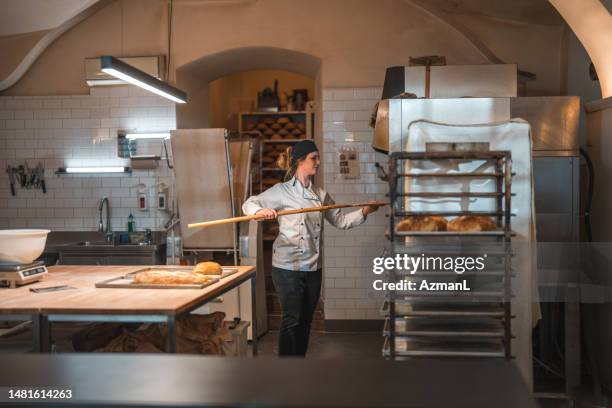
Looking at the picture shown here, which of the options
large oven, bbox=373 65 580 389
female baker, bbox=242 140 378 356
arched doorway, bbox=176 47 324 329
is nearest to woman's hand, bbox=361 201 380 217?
female baker, bbox=242 140 378 356

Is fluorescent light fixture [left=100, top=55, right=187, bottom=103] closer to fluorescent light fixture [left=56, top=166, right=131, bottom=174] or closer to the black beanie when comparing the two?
the black beanie

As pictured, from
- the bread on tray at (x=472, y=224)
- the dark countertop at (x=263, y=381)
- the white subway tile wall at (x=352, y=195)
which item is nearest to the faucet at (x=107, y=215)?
the white subway tile wall at (x=352, y=195)

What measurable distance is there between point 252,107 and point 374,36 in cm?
448

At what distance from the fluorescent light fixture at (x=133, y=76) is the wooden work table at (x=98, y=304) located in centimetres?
135

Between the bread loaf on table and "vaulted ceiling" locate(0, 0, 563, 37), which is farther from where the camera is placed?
"vaulted ceiling" locate(0, 0, 563, 37)

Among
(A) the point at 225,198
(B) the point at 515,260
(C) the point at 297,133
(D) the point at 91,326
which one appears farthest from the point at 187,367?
(C) the point at 297,133

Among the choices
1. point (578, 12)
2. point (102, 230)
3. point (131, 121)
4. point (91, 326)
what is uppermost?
point (578, 12)

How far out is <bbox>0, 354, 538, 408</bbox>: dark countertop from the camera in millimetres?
1015

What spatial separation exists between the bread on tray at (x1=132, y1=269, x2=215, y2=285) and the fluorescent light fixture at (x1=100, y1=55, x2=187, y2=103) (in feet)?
4.28

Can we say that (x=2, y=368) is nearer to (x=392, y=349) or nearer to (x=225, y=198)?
(x=392, y=349)

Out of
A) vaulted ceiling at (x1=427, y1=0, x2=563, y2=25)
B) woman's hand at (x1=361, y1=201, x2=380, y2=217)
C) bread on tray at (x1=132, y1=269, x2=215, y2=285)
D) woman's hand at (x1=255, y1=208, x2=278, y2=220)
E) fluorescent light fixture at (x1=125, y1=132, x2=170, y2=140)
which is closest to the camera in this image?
bread on tray at (x1=132, y1=269, x2=215, y2=285)

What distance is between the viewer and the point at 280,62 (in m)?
7.41

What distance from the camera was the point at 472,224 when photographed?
2.86 m

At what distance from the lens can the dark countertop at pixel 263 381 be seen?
1.01 meters
